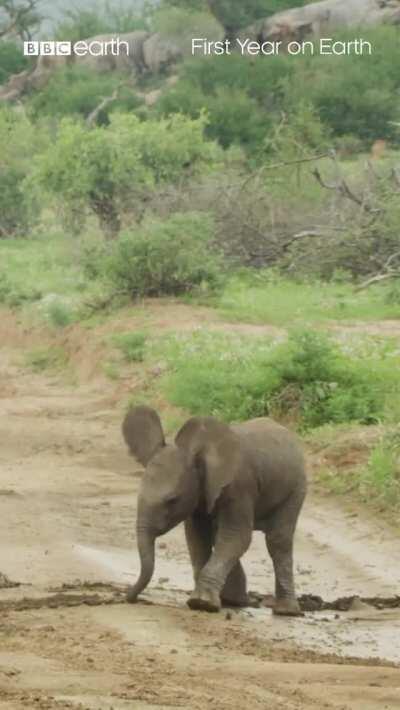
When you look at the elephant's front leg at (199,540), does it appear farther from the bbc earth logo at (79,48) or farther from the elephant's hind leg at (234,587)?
the bbc earth logo at (79,48)

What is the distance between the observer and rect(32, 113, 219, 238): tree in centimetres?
2731

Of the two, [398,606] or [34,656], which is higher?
[34,656]

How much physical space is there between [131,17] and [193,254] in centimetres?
5433

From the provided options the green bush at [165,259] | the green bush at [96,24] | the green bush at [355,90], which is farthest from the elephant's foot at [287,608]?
the green bush at [96,24]

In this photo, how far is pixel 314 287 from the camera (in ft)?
75.7

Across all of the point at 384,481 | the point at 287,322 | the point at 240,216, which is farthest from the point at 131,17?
the point at 384,481

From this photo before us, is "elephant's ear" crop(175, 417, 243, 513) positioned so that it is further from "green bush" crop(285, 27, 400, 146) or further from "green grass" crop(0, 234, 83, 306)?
"green bush" crop(285, 27, 400, 146)

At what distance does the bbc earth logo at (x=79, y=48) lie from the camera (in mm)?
63906

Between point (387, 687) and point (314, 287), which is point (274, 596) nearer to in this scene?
point (387, 687)

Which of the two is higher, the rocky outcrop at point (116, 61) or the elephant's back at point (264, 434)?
the rocky outcrop at point (116, 61)

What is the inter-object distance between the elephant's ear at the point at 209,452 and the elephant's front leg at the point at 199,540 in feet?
1.03

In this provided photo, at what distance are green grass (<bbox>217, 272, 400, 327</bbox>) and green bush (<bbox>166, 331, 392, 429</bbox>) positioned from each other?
489cm

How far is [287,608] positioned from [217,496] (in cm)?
80

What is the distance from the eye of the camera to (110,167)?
1073 inches
